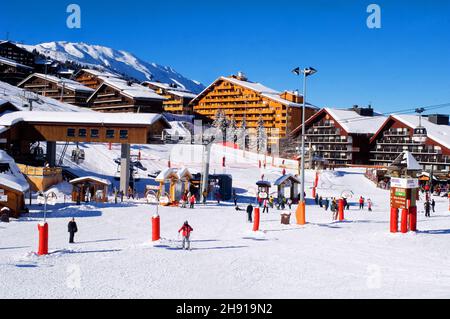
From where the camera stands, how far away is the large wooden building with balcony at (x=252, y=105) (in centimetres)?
10125

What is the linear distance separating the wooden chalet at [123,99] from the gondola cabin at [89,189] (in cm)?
5616

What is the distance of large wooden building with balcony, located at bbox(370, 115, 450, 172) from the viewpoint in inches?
2778

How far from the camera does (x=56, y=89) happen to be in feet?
313

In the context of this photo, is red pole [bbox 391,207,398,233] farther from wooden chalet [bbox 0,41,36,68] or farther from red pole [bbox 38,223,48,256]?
wooden chalet [bbox 0,41,36,68]

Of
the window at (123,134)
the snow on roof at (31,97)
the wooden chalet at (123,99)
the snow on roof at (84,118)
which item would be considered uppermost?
the wooden chalet at (123,99)

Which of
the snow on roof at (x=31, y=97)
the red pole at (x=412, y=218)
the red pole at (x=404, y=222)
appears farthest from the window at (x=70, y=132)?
the snow on roof at (x=31, y=97)

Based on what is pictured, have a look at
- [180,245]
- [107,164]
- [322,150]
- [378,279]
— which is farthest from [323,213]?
[322,150]

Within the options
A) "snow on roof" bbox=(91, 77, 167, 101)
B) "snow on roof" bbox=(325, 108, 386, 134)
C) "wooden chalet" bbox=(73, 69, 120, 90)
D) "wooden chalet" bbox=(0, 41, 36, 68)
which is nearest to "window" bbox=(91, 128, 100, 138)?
"snow on roof" bbox=(91, 77, 167, 101)

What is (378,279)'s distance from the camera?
41.6 feet

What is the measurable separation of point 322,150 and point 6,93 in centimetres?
5367

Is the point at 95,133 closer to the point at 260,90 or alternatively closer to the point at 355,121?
the point at 355,121

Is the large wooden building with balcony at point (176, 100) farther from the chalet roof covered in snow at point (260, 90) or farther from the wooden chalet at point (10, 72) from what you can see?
the wooden chalet at point (10, 72)

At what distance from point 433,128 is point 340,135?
15.0 meters

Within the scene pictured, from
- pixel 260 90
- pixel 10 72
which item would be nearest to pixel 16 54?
pixel 10 72
